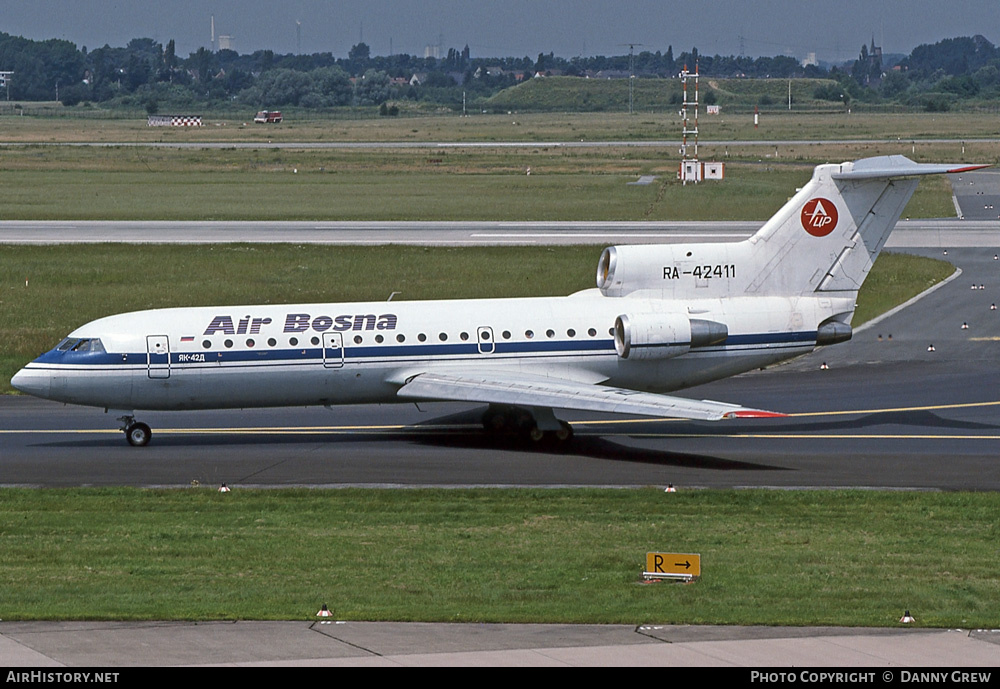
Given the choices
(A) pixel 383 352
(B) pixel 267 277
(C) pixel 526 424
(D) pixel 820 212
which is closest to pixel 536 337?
(C) pixel 526 424

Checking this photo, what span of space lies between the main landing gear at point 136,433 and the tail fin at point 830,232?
48.4ft

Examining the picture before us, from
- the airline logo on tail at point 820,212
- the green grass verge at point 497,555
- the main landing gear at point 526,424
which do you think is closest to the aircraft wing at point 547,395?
the main landing gear at point 526,424

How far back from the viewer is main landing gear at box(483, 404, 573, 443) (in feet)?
103

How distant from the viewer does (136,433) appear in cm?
3172

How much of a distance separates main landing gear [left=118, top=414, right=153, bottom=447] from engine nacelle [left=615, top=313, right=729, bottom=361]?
11.3 m

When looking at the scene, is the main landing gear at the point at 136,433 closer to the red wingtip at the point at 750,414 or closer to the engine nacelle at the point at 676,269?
the engine nacelle at the point at 676,269

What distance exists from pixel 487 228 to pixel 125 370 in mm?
43262

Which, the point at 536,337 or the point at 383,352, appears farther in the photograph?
the point at 536,337

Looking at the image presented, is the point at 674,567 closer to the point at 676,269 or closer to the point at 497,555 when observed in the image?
the point at 497,555

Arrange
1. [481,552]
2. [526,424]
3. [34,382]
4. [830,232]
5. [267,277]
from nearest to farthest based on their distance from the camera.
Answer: [481,552] < [34,382] < [526,424] < [830,232] < [267,277]

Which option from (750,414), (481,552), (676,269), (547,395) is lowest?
(481,552)

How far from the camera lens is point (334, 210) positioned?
8350 cm

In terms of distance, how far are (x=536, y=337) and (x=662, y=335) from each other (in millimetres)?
2955

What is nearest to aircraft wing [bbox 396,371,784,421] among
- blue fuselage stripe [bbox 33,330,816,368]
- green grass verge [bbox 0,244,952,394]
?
blue fuselage stripe [bbox 33,330,816,368]
